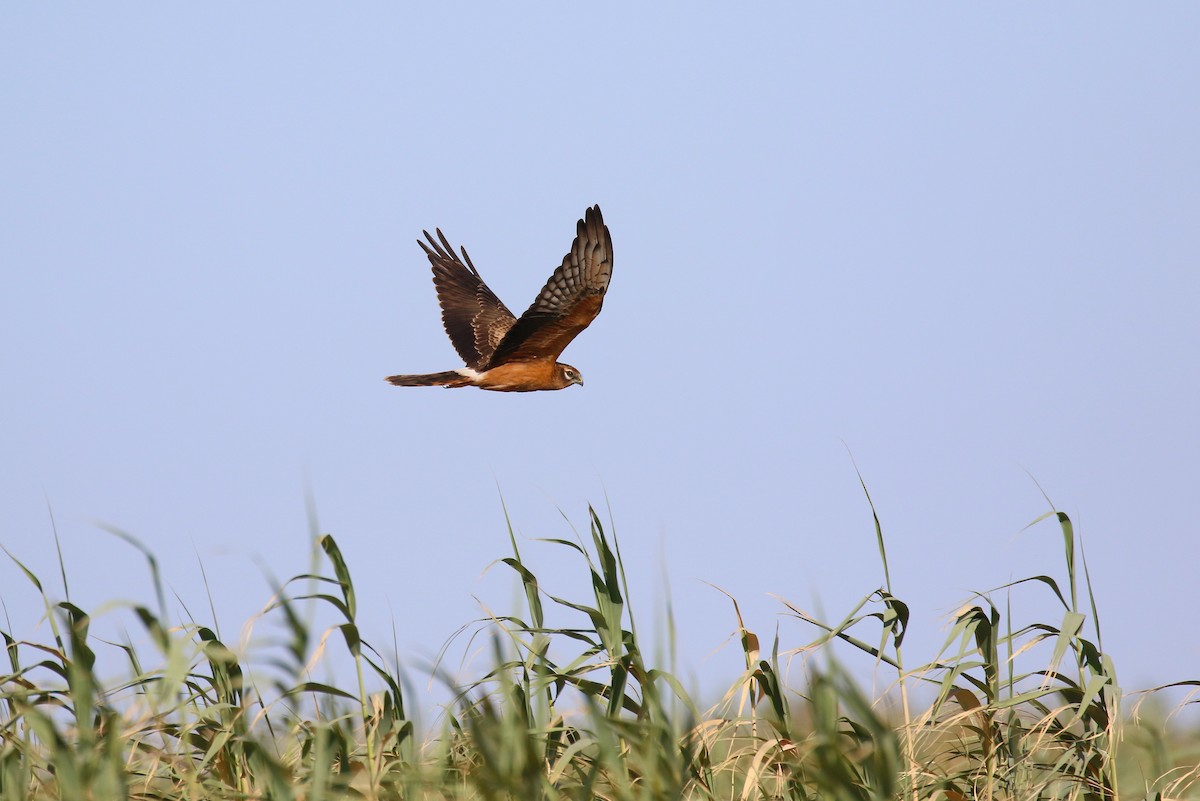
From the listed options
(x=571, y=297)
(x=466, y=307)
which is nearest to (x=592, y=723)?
(x=571, y=297)

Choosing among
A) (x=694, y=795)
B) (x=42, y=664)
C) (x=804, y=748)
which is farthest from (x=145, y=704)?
(x=804, y=748)

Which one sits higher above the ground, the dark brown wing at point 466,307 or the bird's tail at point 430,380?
the dark brown wing at point 466,307

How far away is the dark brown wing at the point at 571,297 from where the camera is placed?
8.24 meters

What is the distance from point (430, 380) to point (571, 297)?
1834 mm

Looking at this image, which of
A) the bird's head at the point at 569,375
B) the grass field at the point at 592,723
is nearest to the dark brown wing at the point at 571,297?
the bird's head at the point at 569,375

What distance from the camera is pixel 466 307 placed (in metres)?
11.5

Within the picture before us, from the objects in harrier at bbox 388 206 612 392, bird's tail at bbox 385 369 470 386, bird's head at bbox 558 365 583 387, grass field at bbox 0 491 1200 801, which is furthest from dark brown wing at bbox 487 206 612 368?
grass field at bbox 0 491 1200 801

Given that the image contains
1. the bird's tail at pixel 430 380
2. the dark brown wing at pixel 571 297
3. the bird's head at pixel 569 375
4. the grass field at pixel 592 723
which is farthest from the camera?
the bird's head at pixel 569 375

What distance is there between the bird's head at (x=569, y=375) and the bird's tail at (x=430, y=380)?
873 millimetres

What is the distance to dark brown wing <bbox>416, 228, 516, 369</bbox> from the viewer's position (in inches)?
429

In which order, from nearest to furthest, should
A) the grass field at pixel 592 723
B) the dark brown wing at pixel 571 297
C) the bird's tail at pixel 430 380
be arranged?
the grass field at pixel 592 723 < the dark brown wing at pixel 571 297 < the bird's tail at pixel 430 380

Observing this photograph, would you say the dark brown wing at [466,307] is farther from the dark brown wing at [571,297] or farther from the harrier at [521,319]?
the dark brown wing at [571,297]

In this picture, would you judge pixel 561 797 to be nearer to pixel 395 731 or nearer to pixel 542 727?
pixel 542 727

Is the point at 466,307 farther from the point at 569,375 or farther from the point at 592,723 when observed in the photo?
the point at 592,723
